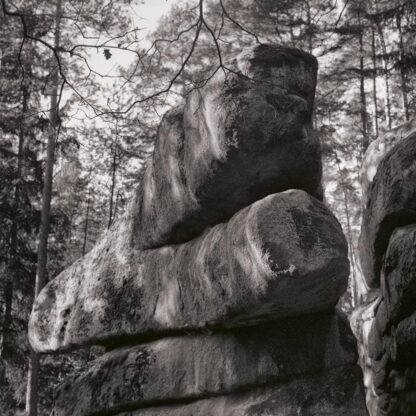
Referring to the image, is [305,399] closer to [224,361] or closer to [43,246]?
[224,361]

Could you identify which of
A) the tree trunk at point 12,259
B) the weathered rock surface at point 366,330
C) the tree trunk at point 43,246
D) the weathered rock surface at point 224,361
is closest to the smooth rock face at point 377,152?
the weathered rock surface at point 366,330

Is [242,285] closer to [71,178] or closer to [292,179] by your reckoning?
[292,179]

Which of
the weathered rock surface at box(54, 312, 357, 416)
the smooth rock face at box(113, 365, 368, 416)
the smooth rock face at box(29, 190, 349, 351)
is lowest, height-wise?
the smooth rock face at box(113, 365, 368, 416)

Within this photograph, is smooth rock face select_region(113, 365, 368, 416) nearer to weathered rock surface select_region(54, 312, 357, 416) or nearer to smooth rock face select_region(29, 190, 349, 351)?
weathered rock surface select_region(54, 312, 357, 416)

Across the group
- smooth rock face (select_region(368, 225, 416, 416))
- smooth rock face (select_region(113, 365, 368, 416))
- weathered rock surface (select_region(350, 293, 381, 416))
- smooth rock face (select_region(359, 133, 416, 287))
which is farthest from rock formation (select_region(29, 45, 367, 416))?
weathered rock surface (select_region(350, 293, 381, 416))

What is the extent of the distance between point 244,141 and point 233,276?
1513 millimetres

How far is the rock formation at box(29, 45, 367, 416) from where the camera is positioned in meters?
5.79

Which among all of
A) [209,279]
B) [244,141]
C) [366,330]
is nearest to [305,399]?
[209,279]

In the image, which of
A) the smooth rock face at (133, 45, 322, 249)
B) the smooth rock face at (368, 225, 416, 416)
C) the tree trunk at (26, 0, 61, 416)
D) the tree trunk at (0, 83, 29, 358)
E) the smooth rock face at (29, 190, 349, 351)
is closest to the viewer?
the smooth rock face at (29, 190, 349, 351)

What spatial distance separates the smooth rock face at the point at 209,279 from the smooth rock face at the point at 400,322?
0.71 m

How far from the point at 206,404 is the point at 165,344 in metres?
1.02

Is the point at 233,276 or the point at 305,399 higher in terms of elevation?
the point at 233,276

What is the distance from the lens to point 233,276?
6.05 metres

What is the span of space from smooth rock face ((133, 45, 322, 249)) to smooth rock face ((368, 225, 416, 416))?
1315 millimetres
